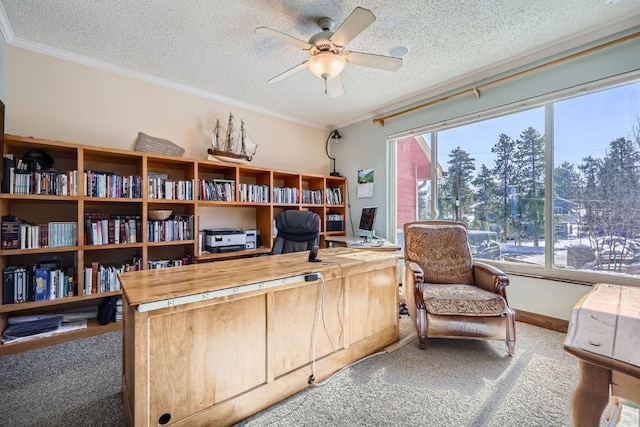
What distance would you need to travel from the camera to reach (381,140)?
3977 millimetres

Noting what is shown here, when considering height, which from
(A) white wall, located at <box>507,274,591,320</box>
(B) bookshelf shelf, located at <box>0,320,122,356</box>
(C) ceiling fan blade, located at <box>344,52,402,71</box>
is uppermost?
(C) ceiling fan blade, located at <box>344,52,402,71</box>

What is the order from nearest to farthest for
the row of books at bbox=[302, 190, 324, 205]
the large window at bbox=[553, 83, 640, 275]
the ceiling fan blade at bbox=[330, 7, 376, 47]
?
the ceiling fan blade at bbox=[330, 7, 376, 47] < the large window at bbox=[553, 83, 640, 275] < the row of books at bbox=[302, 190, 324, 205]

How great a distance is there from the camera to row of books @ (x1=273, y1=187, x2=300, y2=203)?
3.72 m

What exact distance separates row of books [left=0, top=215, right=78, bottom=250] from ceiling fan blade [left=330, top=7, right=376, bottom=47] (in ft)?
8.76

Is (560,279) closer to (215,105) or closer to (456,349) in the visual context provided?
(456,349)

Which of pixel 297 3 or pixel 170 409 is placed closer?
pixel 170 409

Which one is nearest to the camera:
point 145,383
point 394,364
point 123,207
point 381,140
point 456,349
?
point 145,383

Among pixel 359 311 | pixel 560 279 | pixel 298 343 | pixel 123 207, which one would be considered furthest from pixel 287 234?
pixel 560 279

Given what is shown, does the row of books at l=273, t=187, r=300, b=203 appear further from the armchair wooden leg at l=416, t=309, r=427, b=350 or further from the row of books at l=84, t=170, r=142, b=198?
the armchair wooden leg at l=416, t=309, r=427, b=350

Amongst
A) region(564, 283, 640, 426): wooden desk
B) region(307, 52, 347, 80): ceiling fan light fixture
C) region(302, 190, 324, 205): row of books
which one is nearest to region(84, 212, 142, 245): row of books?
region(302, 190, 324, 205): row of books

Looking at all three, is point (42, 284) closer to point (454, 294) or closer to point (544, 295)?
point (454, 294)

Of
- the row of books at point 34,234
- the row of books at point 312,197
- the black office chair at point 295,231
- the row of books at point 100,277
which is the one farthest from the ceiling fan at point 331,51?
the row of books at point 100,277

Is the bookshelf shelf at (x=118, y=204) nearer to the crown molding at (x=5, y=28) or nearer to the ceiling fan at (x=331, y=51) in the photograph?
the crown molding at (x=5, y=28)

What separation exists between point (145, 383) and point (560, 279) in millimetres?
3181
